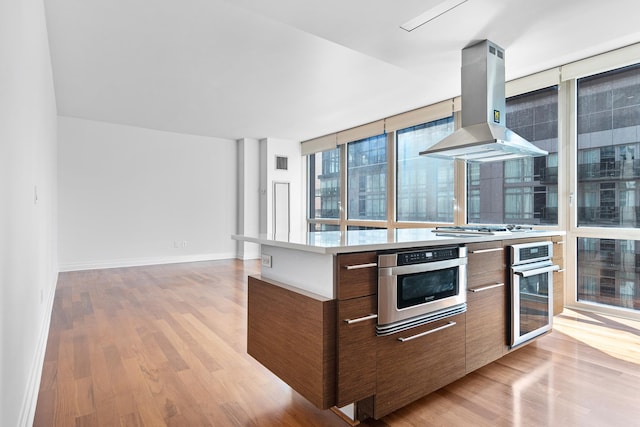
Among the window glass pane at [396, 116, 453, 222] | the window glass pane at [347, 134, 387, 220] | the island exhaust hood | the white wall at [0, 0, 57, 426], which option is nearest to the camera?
the white wall at [0, 0, 57, 426]

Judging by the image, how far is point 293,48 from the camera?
3.39m

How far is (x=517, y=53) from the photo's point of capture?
3156mm

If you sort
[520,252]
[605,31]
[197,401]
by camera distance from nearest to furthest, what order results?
1. [197,401]
2. [520,252]
3. [605,31]

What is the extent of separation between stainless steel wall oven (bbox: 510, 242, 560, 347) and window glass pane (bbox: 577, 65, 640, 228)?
4.20 feet

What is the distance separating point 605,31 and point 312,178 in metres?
5.76

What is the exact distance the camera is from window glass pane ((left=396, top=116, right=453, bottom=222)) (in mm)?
5051

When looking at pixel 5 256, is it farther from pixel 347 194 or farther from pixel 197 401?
pixel 347 194

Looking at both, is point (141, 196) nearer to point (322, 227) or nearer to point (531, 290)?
point (322, 227)

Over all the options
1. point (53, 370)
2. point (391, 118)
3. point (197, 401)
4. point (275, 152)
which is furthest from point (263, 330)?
point (275, 152)

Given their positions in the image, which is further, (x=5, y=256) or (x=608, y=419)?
(x=608, y=419)

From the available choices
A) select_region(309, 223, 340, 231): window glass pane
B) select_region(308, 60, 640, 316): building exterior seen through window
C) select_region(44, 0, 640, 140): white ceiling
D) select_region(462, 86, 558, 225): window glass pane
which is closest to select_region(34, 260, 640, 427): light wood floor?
select_region(308, 60, 640, 316): building exterior seen through window

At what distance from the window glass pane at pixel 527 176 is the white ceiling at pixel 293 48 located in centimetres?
51

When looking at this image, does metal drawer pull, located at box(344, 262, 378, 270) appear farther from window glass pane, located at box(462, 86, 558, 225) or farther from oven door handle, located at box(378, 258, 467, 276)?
window glass pane, located at box(462, 86, 558, 225)

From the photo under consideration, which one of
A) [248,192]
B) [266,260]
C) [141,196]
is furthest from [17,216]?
[248,192]
